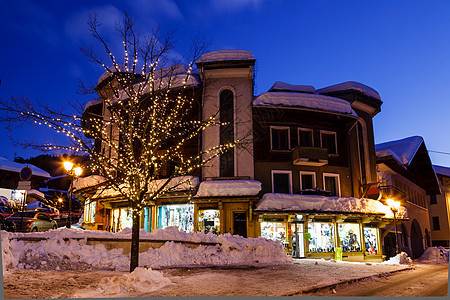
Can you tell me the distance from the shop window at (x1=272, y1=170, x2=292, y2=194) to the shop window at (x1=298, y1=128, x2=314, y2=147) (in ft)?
8.73

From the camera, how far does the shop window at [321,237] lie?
83.0ft

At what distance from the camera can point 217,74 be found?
25.9 meters

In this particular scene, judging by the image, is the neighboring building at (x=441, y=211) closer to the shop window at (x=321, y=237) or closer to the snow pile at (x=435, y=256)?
the snow pile at (x=435, y=256)

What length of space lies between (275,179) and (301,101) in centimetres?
588

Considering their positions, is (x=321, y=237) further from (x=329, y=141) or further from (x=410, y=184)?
(x=410, y=184)

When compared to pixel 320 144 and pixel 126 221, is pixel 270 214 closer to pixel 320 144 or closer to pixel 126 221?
pixel 320 144

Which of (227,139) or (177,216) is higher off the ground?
(227,139)

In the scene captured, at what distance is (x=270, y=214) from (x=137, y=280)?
52.6 ft

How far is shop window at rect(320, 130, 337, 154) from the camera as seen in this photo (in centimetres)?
2755

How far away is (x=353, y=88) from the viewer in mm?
29625

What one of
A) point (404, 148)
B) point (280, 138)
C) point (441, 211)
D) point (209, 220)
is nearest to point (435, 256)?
point (404, 148)

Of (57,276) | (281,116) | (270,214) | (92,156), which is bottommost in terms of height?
(57,276)

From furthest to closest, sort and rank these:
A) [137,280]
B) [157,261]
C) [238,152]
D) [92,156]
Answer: [238,152] → [157,261] → [92,156] → [137,280]

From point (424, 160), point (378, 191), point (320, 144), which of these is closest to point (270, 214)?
point (320, 144)
